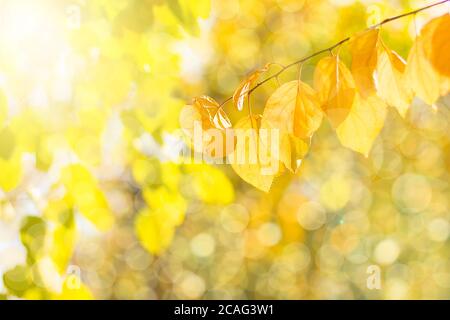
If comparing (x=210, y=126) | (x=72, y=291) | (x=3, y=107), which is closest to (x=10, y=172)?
(x=3, y=107)

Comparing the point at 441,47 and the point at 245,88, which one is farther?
the point at 245,88

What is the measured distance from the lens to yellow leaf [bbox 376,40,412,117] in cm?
50

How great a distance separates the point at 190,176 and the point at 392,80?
0.84 m

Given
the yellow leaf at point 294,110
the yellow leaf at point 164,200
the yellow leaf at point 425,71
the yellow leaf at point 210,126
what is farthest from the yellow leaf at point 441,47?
the yellow leaf at point 164,200

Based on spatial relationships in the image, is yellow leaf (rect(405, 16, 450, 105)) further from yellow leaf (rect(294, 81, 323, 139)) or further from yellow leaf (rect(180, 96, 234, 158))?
yellow leaf (rect(180, 96, 234, 158))

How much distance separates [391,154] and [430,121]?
436 mm

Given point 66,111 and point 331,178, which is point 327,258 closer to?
point 331,178

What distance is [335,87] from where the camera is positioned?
504mm

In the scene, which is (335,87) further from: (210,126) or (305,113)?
(210,126)

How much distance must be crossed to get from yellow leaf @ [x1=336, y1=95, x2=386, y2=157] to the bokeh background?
52mm

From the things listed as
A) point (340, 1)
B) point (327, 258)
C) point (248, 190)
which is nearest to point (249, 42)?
point (340, 1)

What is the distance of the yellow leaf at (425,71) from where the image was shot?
414mm

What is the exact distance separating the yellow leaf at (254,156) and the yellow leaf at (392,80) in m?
0.13

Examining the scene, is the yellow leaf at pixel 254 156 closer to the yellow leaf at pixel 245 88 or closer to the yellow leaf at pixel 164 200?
the yellow leaf at pixel 245 88
